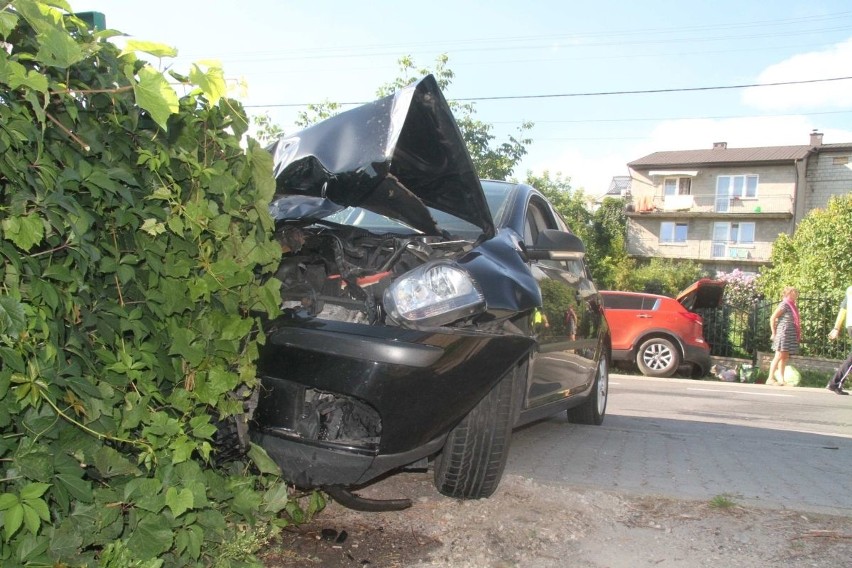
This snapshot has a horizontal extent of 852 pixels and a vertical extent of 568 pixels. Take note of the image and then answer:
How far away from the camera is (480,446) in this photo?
301cm

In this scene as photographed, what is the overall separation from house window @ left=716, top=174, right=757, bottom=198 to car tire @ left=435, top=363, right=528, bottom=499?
47.1 m

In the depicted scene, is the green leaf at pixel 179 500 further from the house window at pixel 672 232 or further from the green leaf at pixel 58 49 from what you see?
the house window at pixel 672 232

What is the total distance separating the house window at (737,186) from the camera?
45.4 meters

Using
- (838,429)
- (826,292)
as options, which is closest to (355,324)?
(838,429)

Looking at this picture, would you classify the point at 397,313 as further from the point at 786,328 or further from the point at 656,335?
the point at 656,335

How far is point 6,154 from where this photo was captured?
5.42 ft

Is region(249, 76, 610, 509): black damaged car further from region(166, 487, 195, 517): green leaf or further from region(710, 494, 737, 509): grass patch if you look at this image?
region(710, 494, 737, 509): grass patch

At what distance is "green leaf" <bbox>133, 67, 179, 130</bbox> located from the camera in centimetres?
190

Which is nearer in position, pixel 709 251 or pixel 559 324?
pixel 559 324

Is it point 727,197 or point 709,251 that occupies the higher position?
point 727,197

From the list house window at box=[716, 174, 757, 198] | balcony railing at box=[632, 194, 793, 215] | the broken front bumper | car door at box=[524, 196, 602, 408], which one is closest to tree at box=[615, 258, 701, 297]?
balcony railing at box=[632, 194, 793, 215]

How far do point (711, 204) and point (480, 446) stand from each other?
4762 centimetres

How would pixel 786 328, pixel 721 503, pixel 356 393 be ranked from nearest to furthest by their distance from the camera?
1. pixel 356 393
2. pixel 721 503
3. pixel 786 328

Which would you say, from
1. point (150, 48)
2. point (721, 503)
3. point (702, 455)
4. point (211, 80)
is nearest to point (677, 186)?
point (702, 455)
